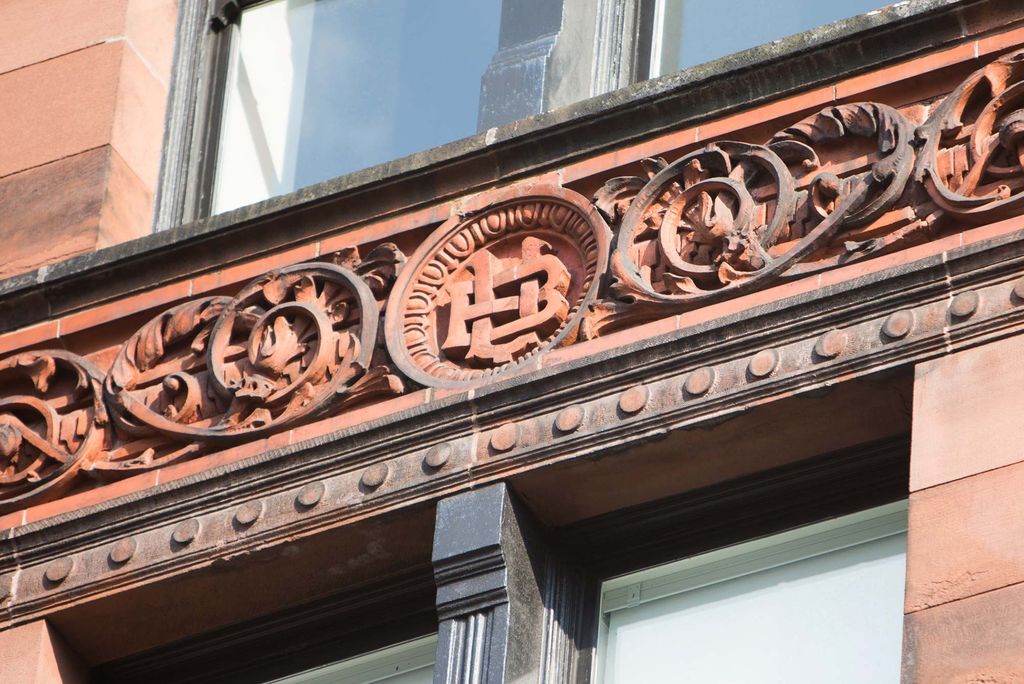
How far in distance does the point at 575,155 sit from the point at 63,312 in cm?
204

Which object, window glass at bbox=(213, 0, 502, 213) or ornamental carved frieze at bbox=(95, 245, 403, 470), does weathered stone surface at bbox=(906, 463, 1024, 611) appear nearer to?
ornamental carved frieze at bbox=(95, 245, 403, 470)

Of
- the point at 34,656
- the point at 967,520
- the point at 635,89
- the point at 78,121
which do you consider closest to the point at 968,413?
the point at 967,520

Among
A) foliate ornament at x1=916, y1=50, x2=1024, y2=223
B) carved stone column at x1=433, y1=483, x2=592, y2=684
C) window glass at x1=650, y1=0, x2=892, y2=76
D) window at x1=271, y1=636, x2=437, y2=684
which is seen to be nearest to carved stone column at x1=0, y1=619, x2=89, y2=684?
window at x1=271, y1=636, x2=437, y2=684

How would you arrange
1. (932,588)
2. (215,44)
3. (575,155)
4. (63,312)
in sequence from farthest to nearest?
1. (215,44)
2. (63,312)
3. (575,155)
4. (932,588)

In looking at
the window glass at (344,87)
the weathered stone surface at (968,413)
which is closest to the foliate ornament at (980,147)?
the weathered stone surface at (968,413)

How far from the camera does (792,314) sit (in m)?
8.76

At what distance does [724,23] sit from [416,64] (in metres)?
1.33

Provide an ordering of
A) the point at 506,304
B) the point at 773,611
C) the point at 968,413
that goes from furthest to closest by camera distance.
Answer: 1. the point at 506,304
2. the point at 773,611
3. the point at 968,413

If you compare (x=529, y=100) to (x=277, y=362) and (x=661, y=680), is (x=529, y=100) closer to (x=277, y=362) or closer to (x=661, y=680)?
(x=277, y=362)

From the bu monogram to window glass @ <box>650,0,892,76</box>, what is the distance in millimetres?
1154

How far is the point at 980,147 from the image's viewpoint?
8.86 meters

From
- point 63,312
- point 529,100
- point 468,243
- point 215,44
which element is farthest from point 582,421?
point 215,44

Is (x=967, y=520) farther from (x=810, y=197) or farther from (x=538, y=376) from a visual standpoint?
(x=538, y=376)

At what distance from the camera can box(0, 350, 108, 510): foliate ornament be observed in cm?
991
